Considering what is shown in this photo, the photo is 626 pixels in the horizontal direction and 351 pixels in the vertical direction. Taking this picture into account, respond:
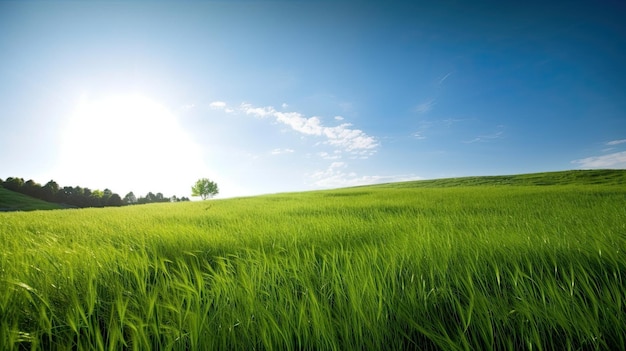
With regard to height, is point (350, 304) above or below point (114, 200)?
below

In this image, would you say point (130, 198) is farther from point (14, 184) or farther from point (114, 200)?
point (14, 184)

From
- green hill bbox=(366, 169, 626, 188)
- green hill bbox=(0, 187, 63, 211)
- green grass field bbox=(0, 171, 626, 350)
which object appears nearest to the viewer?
green grass field bbox=(0, 171, 626, 350)

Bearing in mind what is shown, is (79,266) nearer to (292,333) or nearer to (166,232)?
(166,232)

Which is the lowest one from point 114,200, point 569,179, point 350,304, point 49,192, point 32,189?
point 350,304

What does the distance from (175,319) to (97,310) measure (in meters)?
0.60

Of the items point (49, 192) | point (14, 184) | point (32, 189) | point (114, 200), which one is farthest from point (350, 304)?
point (14, 184)

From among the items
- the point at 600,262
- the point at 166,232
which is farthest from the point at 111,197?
the point at 600,262

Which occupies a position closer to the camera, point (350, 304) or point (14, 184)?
point (350, 304)

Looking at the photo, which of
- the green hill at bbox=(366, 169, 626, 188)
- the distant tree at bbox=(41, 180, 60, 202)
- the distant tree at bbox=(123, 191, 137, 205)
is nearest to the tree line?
the distant tree at bbox=(41, 180, 60, 202)

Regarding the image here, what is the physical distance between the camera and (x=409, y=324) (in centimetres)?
114

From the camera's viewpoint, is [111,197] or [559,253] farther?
[111,197]

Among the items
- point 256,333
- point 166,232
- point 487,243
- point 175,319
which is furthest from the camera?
point 166,232

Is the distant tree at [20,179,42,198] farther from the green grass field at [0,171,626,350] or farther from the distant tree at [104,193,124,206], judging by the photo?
the green grass field at [0,171,626,350]

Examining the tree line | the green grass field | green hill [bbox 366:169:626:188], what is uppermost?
the tree line
